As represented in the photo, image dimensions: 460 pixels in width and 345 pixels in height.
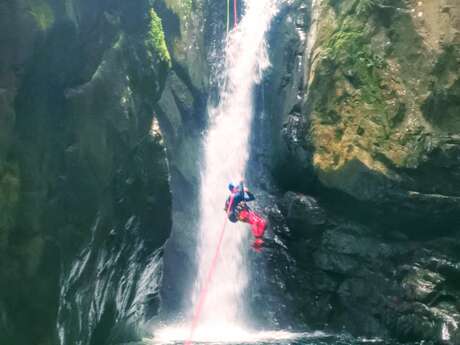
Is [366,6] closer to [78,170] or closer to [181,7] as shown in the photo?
[181,7]

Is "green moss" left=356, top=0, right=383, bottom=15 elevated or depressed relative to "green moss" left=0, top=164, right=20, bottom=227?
elevated

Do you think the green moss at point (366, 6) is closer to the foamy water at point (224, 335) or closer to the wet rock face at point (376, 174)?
the wet rock face at point (376, 174)

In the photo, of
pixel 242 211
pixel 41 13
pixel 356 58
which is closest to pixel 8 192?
pixel 41 13

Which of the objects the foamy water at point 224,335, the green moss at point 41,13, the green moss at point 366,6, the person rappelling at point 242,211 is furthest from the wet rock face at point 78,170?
the green moss at point 366,6

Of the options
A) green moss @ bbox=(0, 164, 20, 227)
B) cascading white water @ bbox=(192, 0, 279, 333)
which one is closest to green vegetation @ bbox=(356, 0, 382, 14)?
cascading white water @ bbox=(192, 0, 279, 333)

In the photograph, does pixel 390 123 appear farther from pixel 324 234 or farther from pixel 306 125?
pixel 324 234

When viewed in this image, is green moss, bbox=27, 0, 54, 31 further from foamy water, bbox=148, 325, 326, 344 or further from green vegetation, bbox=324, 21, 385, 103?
foamy water, bbox=148, 325, 326, 344
